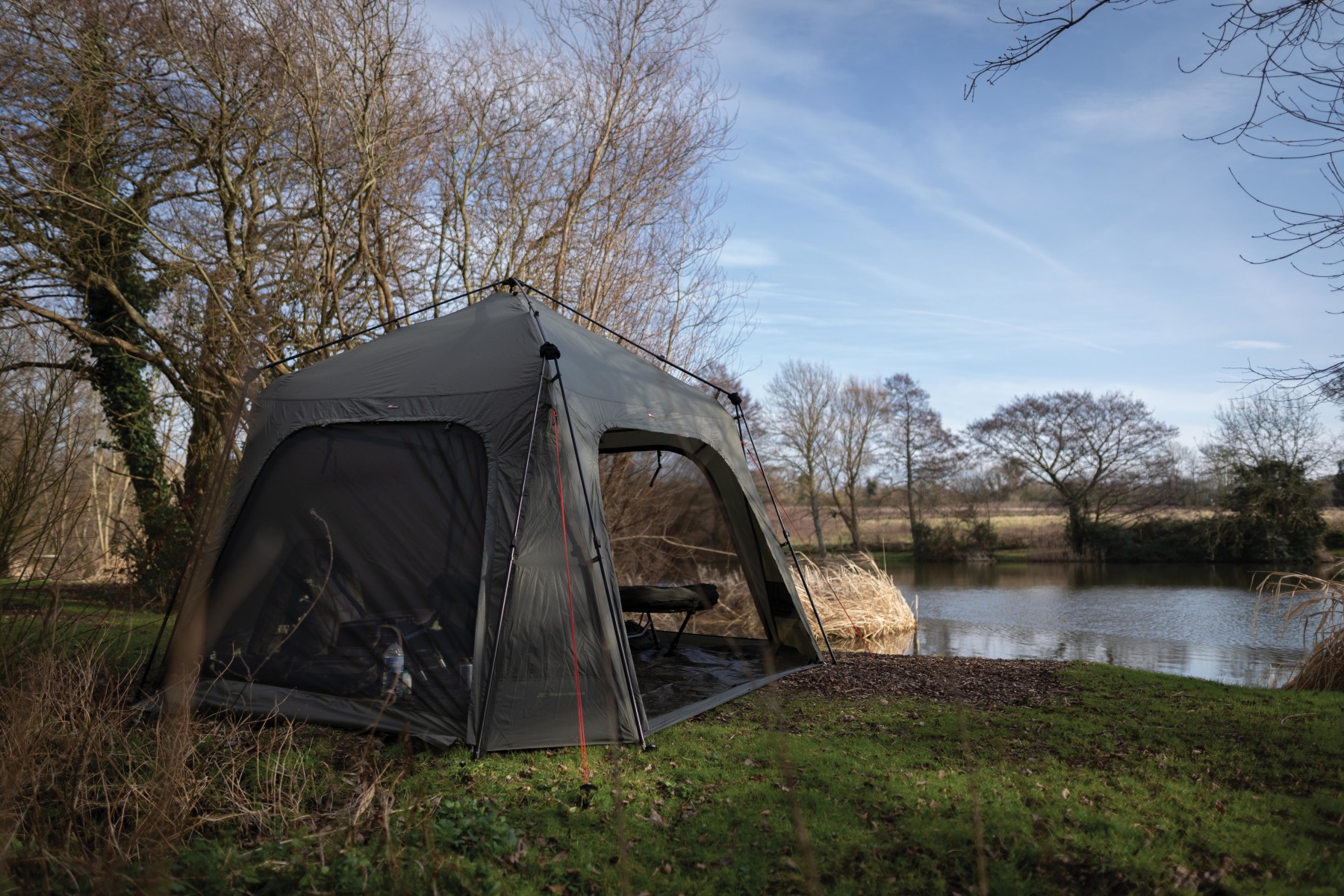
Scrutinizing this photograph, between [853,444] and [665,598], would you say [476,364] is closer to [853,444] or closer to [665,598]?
[665,598]

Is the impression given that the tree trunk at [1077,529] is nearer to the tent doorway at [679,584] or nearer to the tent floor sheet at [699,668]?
the tent doorway at [679,584]

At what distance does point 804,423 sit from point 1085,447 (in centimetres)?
817

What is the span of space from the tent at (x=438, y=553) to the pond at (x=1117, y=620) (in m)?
4.26

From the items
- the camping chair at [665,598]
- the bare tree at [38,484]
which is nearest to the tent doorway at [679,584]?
the camping chair at [665,598]

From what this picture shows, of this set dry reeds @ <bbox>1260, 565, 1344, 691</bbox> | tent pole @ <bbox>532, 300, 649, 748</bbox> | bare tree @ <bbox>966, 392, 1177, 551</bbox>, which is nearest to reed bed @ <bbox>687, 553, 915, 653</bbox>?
dry reeds @ <bbox>1260, 565, 1344, 691</bbox>

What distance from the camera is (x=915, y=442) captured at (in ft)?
83.9

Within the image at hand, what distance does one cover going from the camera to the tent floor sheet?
4859 millimetres

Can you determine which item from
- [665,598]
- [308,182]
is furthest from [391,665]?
[308,182]

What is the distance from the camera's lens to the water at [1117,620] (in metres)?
8.57

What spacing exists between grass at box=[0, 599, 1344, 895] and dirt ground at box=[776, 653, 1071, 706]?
108cm

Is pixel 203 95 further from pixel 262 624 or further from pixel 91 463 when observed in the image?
pixel 262 624

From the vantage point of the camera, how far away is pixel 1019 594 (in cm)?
1556

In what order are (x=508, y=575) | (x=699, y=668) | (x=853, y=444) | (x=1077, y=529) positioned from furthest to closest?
(x=853, y=444) < (x=1077, y=529) < (x=699, y=668) < (x=508, y=575)

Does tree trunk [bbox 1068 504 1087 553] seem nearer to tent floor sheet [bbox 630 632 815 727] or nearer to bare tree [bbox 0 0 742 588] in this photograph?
bare tree [bbox 0 0 742 588]
